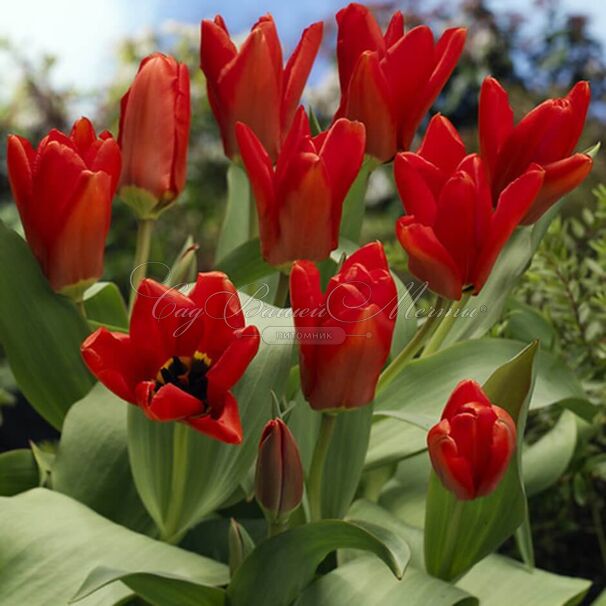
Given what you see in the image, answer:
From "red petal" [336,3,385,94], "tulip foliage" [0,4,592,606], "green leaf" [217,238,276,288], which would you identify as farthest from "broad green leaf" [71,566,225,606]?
"red petal" [336,3,385,94]

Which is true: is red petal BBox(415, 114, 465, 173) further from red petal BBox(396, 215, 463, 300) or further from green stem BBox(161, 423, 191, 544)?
green stem BBox(161, 423, 191, 544)

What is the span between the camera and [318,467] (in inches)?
24.6

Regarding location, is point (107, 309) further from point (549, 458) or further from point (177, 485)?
point (549, 458)

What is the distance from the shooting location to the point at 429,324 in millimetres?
631

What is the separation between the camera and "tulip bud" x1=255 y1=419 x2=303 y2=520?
0.52 metres

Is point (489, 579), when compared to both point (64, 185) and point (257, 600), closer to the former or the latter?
point (257, 600)

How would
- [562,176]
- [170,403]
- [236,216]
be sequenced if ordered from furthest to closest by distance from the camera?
1. [236,216]
2. [562,176]
3. [170,403]

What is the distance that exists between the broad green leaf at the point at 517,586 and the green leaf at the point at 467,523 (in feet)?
0.18

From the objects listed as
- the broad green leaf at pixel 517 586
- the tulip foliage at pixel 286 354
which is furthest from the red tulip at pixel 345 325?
the broad green leaf at pixel 517 586

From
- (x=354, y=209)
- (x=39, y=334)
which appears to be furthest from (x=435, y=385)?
(x=39, y=334)

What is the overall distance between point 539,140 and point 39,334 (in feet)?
1.07

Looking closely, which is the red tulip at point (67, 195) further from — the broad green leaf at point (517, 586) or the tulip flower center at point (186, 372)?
the broad green leaf at point (517, 586)

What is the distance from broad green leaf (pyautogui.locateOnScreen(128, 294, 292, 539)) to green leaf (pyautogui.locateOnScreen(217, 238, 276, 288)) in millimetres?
74

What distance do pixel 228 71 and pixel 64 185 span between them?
136 millimetres
